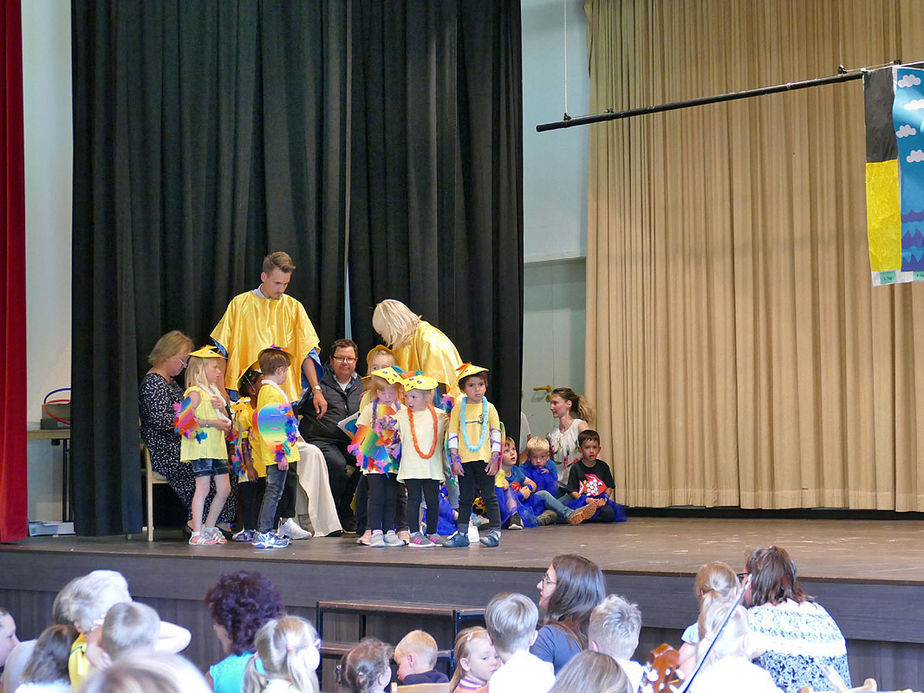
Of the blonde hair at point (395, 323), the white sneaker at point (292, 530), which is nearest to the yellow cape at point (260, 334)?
the blonde hair at point (395, 323)

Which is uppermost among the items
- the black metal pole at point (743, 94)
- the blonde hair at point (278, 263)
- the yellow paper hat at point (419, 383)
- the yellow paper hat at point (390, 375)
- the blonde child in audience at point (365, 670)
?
the black metal pole at point (743, 94)

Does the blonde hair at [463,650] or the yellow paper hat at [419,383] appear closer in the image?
the blonde hair at [463,650]

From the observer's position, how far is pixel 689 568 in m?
4.32

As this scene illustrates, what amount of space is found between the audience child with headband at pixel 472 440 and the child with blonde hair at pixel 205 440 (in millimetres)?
1228

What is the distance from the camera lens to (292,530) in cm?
600

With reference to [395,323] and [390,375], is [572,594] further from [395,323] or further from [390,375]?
[395,323]

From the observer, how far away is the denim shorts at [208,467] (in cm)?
574

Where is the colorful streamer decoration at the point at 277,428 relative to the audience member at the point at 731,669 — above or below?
above

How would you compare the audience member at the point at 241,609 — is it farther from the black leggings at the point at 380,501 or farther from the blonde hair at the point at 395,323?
the blonde hair at the point at 395,323

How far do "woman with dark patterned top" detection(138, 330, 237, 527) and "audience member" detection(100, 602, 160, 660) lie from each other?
321 cm

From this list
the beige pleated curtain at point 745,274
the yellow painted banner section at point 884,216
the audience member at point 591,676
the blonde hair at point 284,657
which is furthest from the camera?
the beige pleated curtain at point 745,274

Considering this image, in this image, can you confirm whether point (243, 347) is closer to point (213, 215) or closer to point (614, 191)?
point (213, 215)

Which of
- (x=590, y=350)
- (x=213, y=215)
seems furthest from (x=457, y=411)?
(x=590, y=350)

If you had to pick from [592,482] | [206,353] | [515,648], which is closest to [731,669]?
[515,648]
